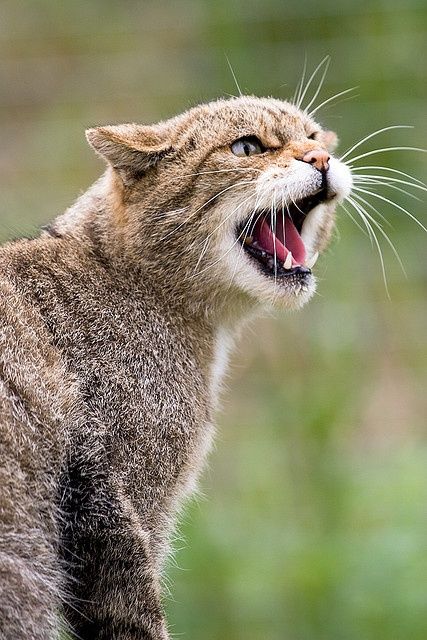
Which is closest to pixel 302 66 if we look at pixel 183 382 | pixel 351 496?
pixel 351 496

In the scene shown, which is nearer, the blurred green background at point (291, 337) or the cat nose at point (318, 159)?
the cat nose at point (318, 159)

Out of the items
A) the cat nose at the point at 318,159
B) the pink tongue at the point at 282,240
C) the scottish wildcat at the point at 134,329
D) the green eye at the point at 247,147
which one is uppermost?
the cat nose at the point at 318,159

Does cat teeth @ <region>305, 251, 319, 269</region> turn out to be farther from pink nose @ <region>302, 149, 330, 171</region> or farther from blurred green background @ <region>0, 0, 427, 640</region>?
blurred green background @ <region>0, 0, 427, 640</region>

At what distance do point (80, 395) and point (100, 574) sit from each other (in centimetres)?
53

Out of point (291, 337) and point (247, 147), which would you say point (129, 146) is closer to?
point (247, 147)

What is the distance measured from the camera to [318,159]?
427cm

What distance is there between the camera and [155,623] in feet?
13.0

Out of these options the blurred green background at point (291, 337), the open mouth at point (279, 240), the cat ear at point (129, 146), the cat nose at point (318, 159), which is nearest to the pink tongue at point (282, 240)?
the open mouth at point (279, 240)

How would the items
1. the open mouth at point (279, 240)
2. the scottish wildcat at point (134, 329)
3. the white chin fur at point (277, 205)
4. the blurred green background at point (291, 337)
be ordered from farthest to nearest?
1. the blurred green background at point (291, 337)
2. the open mouth at point (279, 240)
3. the white chin fur at point (277, 205)
4. the scottish wildcat at point (134, 329)

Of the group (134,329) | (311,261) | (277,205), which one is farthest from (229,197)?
(134,329)

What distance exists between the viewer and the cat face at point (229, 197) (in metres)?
4.28

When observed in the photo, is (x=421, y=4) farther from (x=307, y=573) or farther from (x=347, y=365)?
(x=307, y=573)

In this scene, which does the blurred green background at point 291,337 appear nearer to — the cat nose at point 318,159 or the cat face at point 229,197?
the cat face at point 229,197

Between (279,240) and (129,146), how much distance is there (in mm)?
585
